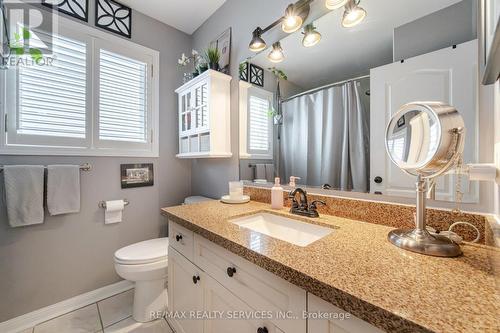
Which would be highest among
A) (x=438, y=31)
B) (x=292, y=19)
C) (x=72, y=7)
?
(x=72, y=7)

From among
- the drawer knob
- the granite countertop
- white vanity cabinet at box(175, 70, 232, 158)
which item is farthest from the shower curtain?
the drawer knob

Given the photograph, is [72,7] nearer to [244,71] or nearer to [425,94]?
[244,71]

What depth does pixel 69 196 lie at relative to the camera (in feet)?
5.03

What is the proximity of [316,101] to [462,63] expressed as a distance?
586mm

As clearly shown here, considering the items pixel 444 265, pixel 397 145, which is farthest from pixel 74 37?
pixel 444 265

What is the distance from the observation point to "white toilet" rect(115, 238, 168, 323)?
136 cm

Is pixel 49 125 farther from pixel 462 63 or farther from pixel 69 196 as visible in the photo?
pixel 462 63

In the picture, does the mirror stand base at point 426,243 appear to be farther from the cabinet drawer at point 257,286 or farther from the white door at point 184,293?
the white door at point 184,293

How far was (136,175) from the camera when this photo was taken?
6.25 ft

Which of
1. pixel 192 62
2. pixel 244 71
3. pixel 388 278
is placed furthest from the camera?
pixel 192 62

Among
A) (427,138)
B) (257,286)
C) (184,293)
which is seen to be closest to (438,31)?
(427,138)

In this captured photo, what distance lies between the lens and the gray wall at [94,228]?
140 centimetres

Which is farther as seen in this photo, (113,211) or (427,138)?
(113,211)

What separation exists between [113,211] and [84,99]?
3.16 ft
